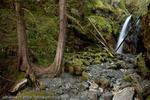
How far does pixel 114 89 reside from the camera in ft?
13.4

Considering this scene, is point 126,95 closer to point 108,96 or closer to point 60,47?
point 108,96

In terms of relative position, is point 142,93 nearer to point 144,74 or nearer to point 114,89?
point 114,89

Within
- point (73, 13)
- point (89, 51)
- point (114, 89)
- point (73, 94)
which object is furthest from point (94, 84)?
point (73, 13)

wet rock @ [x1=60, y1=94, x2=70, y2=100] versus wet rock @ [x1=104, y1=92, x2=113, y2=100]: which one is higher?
wet rock @ [x1=60, y1=94, x2=70, y2=100]

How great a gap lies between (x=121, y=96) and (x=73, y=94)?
1.55 meters

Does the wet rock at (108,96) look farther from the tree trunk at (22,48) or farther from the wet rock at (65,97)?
the tree trunk at (22,48)

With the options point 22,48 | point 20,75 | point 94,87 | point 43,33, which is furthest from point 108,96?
point 43,33

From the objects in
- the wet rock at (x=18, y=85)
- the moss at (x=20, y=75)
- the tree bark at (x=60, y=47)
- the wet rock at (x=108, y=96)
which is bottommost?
the wet rock at (x=108, y=96)

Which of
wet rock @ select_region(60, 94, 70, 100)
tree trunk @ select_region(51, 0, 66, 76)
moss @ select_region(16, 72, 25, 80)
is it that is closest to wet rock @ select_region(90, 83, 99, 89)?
wet rock @ select_region(60, 94, 70, 100)

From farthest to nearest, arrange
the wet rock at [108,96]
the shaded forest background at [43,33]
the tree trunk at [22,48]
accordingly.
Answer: the shaded forest background at [43,33] < the tree trunk at [22,48] < the wet rock at [108,96]

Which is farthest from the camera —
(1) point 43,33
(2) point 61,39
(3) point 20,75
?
(1) point 43,33

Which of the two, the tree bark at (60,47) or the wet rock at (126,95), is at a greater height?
the tree bark at (60,47)

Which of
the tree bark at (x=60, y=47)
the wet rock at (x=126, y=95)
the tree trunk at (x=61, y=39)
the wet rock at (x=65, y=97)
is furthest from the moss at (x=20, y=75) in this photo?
the wet rock at (x=126, y=95)

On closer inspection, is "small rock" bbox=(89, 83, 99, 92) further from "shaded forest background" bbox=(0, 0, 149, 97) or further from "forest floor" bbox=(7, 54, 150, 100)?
"shaded forest background" bbox=(0, 0, 149, 97)
